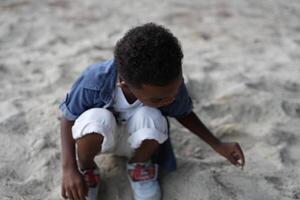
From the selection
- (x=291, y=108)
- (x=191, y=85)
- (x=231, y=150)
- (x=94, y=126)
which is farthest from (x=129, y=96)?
(x=291, y=108)

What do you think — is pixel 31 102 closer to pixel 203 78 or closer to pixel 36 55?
pixel 36 55

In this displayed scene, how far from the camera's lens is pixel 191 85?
7.62 ft

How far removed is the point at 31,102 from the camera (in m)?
2.17

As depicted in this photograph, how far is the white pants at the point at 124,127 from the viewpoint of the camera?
4.87 ft

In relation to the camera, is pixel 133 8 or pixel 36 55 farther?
pixel 133 8

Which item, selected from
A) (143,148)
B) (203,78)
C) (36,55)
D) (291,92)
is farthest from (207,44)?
(143,148)

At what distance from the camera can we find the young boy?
134 cm

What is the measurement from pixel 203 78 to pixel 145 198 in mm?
923

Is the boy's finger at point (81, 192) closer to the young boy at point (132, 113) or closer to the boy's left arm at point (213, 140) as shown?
the young boy at point (132, 113)

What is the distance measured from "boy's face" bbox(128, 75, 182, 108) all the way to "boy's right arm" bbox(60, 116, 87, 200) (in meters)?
0.27

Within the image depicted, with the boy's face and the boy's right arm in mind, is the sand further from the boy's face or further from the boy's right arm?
the boy's face

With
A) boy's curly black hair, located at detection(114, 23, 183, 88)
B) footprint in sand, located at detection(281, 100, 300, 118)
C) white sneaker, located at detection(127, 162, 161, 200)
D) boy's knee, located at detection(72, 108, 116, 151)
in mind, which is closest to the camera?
boy's curly black hair, located at detection(114, 23, 183, 88)

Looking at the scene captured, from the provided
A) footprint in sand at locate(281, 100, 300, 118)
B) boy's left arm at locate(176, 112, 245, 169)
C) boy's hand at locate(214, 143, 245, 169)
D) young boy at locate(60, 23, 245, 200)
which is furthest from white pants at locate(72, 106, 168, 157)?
footprint in sand at locate(281, 100, 300, 118)

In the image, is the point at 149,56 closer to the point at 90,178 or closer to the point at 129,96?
the point at 129,96
